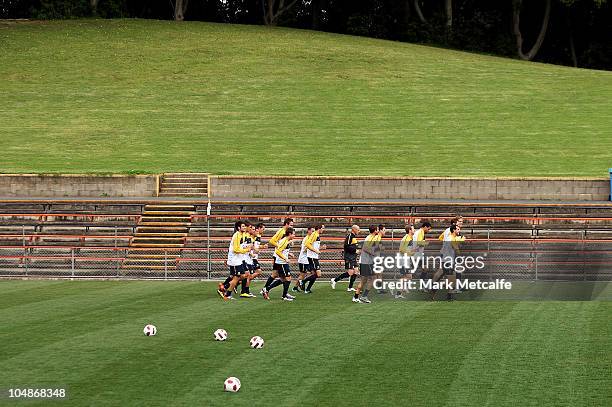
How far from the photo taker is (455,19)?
3349 inches

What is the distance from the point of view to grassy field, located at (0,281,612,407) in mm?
15508

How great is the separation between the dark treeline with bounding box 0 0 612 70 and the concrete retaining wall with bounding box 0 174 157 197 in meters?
44.0

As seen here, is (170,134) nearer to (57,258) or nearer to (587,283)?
(57,258)

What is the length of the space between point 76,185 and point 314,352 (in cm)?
2536

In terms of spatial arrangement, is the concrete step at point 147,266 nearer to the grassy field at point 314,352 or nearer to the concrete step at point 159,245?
the concrete step at point 159,245

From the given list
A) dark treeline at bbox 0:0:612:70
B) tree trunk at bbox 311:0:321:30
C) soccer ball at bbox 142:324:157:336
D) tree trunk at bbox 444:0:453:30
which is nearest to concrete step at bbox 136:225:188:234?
soccer ball at bbox 142:324:157:336

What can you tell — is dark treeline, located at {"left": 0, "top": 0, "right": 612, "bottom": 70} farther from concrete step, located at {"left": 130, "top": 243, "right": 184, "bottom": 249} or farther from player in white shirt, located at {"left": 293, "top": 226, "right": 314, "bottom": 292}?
player in white shirt, located at {"left": 293, "top": 226, "right": 314, "bottom": 292}

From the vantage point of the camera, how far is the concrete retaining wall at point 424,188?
1602 inches

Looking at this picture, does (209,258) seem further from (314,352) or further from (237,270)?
(314,352)

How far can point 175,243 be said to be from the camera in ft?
122

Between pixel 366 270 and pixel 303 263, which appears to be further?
pixel 303 263

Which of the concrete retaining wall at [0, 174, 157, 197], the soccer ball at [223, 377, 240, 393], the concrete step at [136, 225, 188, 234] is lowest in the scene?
the soccer ball at [223, 377, 240, 393]

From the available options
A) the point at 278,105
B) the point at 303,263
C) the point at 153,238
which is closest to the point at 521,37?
the point at 278,105

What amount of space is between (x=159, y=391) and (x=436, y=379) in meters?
3.94
